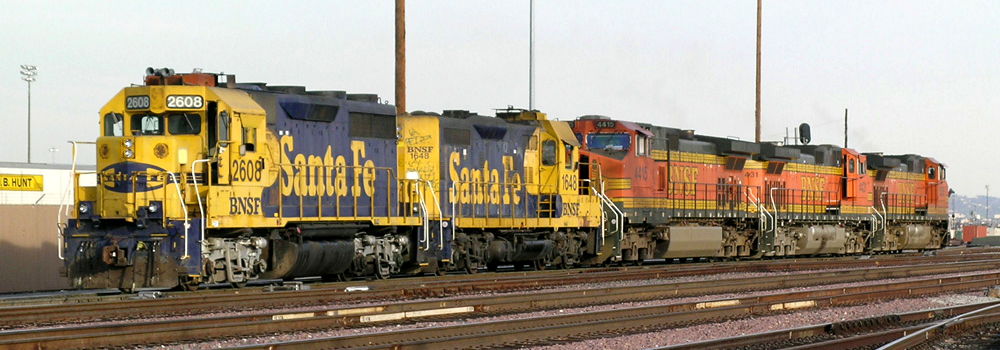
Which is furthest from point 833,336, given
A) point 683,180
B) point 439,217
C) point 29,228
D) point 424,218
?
point 683,180

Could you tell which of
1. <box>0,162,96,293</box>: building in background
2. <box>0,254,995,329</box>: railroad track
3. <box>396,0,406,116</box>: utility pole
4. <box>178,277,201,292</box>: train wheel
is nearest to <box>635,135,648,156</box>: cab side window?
<box>0,254,995,329</box>: railroad track

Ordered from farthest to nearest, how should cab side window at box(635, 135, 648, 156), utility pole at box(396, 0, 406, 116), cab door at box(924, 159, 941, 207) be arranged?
1. cab door at box(924, 159, 941, 207)
2. cab side window at box(635, 135, 648, 156)
3. utility pole at box(396, 0, 406, 116)

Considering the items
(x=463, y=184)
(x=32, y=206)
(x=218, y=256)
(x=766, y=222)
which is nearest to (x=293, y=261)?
(x=218, y=256)

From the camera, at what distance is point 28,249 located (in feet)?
71.3

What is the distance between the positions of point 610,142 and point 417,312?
1425 cm

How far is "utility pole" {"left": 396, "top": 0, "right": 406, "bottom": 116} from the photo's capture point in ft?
80.2

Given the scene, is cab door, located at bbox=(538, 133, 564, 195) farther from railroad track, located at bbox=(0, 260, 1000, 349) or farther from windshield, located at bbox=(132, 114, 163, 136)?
windshield, located at bbox=(132, 114, 163, 136)

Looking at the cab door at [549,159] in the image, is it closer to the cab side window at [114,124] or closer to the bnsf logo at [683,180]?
the bnsf logo at [683,180]

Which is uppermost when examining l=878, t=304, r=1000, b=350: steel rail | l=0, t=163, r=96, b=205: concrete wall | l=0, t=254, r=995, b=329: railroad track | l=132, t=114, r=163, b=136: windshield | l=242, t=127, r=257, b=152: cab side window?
l=132, t=114, r=163, b=136: windshield

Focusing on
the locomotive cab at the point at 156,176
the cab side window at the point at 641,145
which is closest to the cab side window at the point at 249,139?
the locomotive cab at the point at 156,176

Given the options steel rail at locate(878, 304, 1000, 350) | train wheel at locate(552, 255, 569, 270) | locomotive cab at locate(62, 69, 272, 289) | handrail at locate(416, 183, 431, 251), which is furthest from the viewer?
train wheel at locate(552, 255, 569, 270)

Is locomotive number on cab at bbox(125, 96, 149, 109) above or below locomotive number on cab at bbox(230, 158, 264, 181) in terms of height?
above

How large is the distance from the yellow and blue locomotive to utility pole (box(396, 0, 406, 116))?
5.97 feet

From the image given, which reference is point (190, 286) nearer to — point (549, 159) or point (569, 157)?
point (549, 159)
